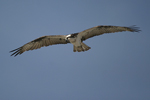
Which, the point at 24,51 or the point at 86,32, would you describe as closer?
the point at 86,32

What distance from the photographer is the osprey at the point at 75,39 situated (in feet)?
39.2

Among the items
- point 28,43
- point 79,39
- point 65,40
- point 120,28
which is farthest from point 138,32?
point 28,43

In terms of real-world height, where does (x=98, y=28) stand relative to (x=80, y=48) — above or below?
above

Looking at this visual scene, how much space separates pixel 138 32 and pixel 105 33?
5.72 feet

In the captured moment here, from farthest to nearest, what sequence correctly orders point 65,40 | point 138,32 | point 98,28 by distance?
point 65,40 → point 98,28 → point 138,32

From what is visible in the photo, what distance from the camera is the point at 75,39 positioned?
40.0 feet

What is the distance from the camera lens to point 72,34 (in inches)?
480

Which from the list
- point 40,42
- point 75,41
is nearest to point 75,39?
point 75,41

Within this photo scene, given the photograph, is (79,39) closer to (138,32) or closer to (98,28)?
(98,28)

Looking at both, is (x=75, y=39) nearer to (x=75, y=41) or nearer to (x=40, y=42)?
(x=75, y=41)

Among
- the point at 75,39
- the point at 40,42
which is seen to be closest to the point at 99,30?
the point at 75,39

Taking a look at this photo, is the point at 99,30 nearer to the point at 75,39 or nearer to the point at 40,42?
the point at 75,39

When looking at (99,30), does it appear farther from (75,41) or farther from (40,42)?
(40,42)

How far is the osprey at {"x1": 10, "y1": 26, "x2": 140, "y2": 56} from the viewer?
11938 mm
